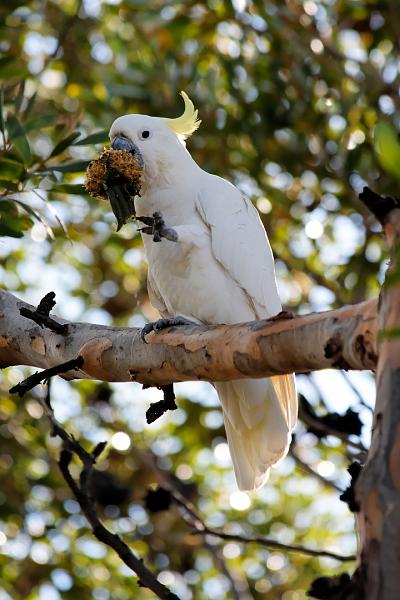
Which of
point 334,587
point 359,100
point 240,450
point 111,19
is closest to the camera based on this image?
point 334,587

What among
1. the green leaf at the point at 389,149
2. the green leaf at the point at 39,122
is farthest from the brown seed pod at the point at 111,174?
the green leaf at the point at 389,149

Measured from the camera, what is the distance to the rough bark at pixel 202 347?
4.78 ft

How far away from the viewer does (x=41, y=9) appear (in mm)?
4312

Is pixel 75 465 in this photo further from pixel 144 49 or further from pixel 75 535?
pixel 144 49

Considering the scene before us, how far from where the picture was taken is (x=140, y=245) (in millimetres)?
4078

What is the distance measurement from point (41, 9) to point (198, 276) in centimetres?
232

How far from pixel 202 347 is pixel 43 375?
1.22ft

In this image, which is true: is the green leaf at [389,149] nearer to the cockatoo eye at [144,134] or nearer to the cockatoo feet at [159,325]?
the cockatoo feet at [159,325]

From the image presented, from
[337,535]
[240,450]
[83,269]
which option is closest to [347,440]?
[240,450]

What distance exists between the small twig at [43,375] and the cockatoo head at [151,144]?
824mm

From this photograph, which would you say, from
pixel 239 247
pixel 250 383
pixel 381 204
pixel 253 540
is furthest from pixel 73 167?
pixel 381 204

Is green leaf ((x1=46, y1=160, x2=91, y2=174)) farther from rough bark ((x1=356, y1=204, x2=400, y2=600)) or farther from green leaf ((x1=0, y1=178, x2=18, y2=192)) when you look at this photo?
rough bark ((x1=356, y1=204, x2=400, y2=600))

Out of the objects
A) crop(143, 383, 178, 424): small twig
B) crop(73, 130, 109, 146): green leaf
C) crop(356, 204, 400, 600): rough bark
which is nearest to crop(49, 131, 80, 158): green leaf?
crop(73, 130, 109, 146): green leaf

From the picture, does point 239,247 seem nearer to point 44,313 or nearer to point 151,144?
point 151,144
